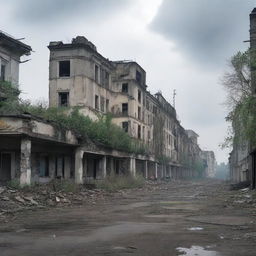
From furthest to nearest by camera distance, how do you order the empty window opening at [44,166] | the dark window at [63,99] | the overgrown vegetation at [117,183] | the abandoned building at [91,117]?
1. the dark window at [63,99]
2. the empty window opening at [44,166]
3. the overgrown vegetation at [117,183]
4. the abandoned building at [91,117]

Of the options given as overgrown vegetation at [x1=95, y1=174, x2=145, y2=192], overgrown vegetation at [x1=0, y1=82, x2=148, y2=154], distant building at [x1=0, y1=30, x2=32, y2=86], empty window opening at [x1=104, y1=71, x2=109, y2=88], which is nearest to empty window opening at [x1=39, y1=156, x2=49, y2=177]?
overgrown vegetation at [x1=0, y1=82, x2=148, y2=154]

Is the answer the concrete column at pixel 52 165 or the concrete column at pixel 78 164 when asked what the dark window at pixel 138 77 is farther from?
the concrete column at pixel 78 164

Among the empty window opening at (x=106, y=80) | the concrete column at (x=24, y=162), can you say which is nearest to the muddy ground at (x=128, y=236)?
the concrete column at (x=24, y=162)

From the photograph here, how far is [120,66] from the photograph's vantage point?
185 ft

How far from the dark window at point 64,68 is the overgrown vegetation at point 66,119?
816 centimetres

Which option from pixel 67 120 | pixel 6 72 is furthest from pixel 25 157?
pixel 6 72

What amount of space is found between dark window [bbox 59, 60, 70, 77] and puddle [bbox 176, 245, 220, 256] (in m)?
38.7

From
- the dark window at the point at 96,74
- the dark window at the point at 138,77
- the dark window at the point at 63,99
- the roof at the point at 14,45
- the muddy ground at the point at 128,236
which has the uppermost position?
the dark window at the point at 138,77

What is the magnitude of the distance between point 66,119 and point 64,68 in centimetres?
1720

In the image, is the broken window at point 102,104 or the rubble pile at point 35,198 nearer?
the rubble pile at point 35,198

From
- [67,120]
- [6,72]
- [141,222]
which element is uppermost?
[6,72]

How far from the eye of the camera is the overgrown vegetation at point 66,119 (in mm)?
26375

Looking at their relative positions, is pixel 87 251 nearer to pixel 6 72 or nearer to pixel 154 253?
pixel 154 253

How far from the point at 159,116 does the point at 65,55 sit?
27.8 m
